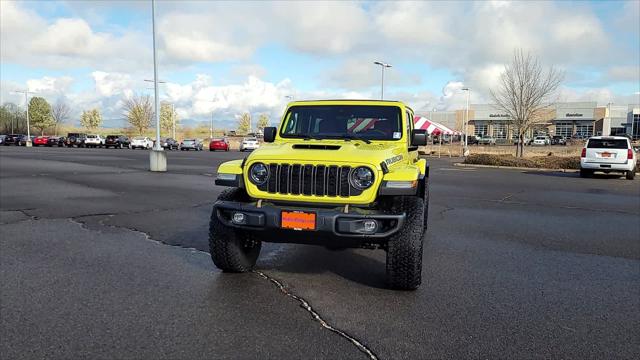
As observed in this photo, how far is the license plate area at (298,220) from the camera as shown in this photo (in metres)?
4.55

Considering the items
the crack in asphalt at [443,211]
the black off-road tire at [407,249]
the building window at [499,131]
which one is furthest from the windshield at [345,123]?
the building window at [499,131]

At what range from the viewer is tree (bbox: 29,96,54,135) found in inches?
3821

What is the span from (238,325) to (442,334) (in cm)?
167

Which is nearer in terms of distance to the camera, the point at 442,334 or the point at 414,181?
the point at 442,334

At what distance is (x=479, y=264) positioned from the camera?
20.1 feet

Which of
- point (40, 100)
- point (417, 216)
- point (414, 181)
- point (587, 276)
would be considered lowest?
point (587, 276)

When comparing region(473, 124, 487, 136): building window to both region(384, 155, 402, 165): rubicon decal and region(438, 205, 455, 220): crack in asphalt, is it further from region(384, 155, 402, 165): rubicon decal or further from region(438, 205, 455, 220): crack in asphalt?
region(384, 155, 402, 165): rubicon decal

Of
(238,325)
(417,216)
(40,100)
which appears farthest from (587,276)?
(40,100)

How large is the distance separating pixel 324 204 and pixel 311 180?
0.27 metres

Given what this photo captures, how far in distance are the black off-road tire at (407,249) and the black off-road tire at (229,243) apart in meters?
1.55

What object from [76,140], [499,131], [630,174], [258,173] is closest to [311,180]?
[258,173]

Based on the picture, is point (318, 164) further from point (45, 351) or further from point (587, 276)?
point (587, 276)

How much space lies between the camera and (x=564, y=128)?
99.6m

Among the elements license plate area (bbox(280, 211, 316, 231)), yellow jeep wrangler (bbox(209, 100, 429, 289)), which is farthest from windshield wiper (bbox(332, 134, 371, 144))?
license plate area (bbox(280, 211, 316, 231))
